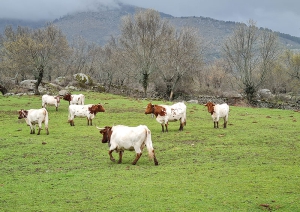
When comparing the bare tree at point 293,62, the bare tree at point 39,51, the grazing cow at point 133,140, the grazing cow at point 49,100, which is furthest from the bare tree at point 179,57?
the grazing cow at point 133,140

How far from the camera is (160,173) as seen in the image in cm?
1240

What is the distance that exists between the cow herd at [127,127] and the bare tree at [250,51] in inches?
1173

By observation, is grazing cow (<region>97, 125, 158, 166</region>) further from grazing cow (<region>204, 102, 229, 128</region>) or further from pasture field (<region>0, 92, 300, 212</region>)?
grazing cow (<region>204, 102, 229, 128</region>)

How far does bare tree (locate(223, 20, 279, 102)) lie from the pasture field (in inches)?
1304

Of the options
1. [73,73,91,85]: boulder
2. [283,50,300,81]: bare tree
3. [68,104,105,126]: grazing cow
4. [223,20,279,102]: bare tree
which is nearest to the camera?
[68,104,105,126]: grazing cow

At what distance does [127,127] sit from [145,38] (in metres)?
43.8

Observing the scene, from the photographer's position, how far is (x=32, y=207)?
9117 millimetres

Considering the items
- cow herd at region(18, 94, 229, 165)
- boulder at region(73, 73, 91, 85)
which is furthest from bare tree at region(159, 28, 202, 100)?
cow herd at region(18, 94, 229, 165)

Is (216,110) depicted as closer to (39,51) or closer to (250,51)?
(39,51)

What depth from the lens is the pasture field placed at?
9320 millimetres

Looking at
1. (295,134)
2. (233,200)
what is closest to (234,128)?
(295,134)

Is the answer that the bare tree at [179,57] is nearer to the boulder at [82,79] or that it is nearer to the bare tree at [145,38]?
the bare tree at [145,38]

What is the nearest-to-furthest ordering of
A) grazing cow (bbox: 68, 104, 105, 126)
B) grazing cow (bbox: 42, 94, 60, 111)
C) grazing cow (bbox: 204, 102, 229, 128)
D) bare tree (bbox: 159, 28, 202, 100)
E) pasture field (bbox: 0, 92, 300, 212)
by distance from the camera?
pasture field (bbox: 0, 92, 300, 212)
grazing cow (bbox: 204, 102, 229, 128)
grazing cow (bbox: 68, 104, 105, 126)
grazing cow (bbox: 42, 94, 60, 111)
bare tree (bbox: 159, 28, 202, 100)

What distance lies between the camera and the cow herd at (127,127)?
13.6 metres
